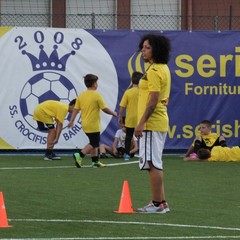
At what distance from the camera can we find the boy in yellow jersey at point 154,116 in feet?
35.0

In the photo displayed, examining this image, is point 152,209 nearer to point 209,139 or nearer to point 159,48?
point 159,48

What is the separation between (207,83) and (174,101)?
0.90 metres

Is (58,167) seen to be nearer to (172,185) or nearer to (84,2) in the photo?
(172,185)

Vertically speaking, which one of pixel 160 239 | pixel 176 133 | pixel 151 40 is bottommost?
pixel 176 133

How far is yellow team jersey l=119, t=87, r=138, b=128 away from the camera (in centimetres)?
1950

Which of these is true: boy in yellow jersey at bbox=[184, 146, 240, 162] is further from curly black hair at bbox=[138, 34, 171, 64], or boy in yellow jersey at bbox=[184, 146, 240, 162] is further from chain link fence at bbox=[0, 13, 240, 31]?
chain link fence at bbox=[0, 13, 240, 31]

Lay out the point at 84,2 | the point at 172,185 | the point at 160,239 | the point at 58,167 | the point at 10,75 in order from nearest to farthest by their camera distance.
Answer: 1. the point at 160,239
2. the point at 172,185
3. the point at 58,167
4. the point at 10,75
5. the point at 84,2

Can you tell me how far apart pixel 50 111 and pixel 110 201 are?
8.65m

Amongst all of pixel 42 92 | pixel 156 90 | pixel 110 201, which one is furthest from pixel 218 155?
pixel 156 90

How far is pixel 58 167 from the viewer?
17844mm

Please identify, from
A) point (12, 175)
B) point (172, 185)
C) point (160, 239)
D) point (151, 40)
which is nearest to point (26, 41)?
point (12, 175)

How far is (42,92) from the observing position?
21.5 metres

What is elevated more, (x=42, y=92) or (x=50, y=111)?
(x=42, y=92)

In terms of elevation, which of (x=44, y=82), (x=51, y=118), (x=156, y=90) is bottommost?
(x=51, y=118)
